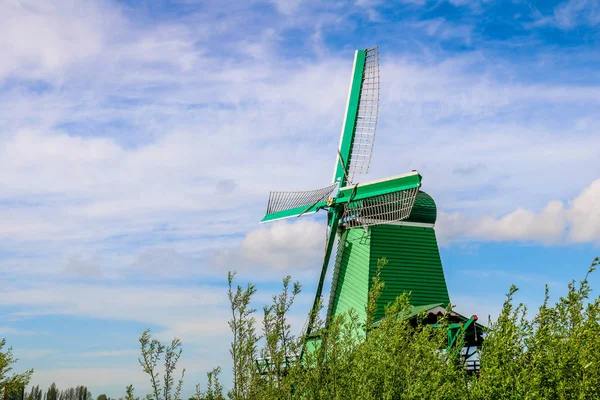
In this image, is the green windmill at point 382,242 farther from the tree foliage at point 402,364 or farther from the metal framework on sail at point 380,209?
the tree foliage at point 402,364

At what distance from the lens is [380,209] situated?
27.1 metres

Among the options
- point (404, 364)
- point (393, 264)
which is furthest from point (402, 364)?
point (393, 264)

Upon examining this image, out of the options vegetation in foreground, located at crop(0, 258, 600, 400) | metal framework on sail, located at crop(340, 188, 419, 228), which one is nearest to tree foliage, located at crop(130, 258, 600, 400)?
vegetation in foreground, located at crop(0, 258, 600, 400)

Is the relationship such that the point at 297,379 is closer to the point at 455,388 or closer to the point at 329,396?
the point at 329,396

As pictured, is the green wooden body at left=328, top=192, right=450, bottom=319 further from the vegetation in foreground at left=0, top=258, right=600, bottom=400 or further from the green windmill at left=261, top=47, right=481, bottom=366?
the vegetation in foreground at left=0, top=258, right=600, bottom=400

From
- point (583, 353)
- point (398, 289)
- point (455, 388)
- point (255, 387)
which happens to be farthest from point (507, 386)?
point (398, 289)

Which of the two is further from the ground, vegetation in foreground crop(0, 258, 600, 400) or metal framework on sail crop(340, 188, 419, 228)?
metal framework on sail crop(340, 188, 419, 228)

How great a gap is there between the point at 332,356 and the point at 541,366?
12.8ft

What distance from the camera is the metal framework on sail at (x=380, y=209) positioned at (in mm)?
26047

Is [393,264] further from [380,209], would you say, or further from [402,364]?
[402,364]

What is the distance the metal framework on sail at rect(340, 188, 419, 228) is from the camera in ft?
85.5

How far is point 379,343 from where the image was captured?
12.5 meters

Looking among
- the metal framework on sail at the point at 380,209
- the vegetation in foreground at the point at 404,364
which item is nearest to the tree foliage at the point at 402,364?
the vegetation in foreground at the point at 404,364

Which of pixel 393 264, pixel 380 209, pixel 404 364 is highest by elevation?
pixel 380 209
